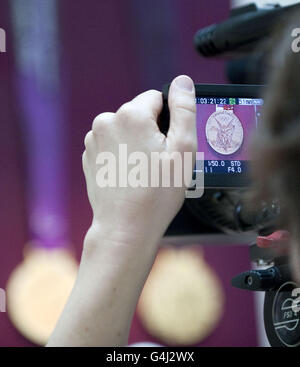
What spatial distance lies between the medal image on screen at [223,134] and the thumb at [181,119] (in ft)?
0.25

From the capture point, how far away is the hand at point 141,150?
57cm

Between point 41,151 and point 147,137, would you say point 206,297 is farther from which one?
point 147,137

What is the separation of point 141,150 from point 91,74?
1788 millimetres

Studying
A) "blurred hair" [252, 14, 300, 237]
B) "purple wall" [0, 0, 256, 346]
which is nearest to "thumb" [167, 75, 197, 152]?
"blurred hair" [252, 14, 300, 237]

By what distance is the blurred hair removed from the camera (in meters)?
0.44

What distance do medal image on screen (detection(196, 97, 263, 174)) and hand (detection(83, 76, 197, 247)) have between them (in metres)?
0.08

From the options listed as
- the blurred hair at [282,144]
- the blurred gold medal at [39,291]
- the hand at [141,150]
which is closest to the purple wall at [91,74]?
the blurred gold medal at [39,291]

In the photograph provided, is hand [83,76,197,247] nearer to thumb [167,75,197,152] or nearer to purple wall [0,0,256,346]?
thumb [167,75,197,152]

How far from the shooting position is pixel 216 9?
94.9 inches

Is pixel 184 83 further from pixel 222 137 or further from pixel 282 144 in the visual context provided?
pixel 282 144

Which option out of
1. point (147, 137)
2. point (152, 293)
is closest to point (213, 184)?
point (147, 137)

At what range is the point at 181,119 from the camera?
23.0 inches

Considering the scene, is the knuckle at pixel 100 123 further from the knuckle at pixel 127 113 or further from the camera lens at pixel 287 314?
the camera lens at pixel 287 314

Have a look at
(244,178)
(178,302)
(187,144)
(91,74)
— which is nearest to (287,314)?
(244,178)
